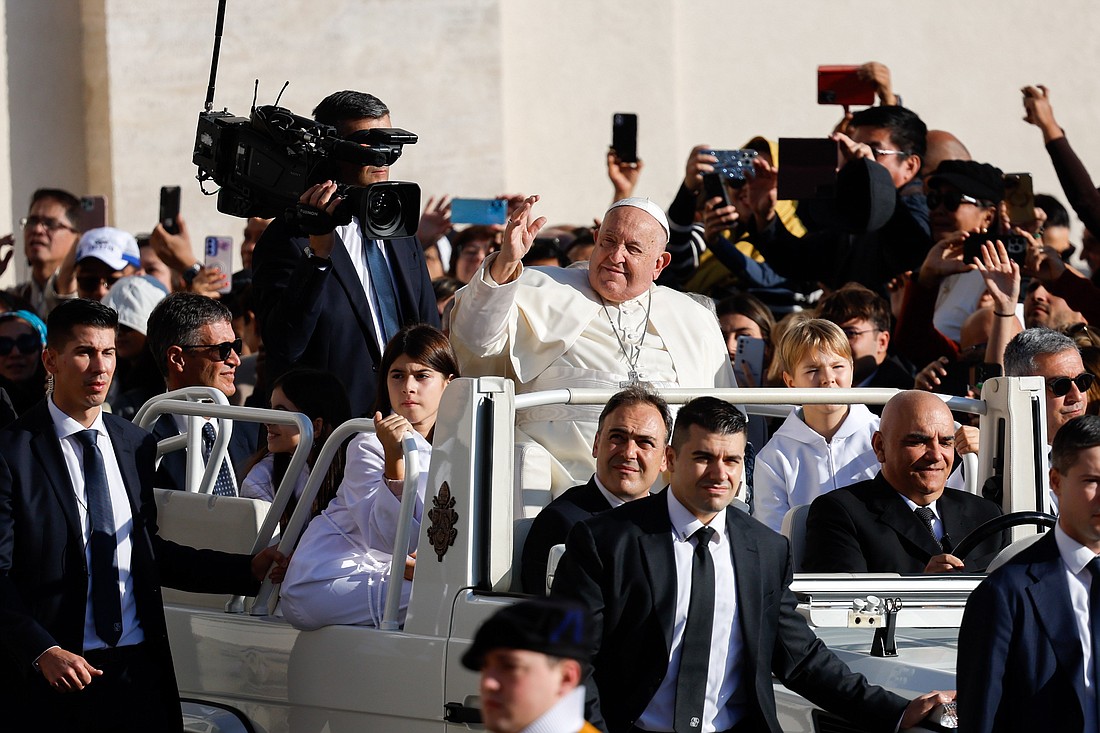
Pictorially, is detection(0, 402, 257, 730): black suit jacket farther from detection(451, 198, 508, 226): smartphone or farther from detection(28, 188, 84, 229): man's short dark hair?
detection(28, 188, 84, 229): man's short dark hair

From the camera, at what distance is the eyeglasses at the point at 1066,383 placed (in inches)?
260

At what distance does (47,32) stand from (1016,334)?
10769 millimetres

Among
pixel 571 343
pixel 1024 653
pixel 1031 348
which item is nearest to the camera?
pixel 1024 653

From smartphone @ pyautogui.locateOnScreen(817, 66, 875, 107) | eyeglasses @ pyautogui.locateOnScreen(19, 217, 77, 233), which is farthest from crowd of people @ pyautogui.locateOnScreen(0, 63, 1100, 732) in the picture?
eyeglasses @ pyautogui.locateOnScreen(19, 217, 77, 233)

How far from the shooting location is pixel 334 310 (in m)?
6.94

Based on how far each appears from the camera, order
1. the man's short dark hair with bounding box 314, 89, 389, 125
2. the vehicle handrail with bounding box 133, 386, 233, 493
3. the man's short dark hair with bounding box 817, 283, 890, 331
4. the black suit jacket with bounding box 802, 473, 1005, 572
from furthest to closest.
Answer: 1. the man's short dark hair with bounding box 817, 283, 890, 331
2. the man's short dark hair with bounding box 314, 89, 389, 125
3. the vehicle handrail with bounding box 133, 386, 233, 493
4. the black suit jacket with bounding box 802, 473, 1005, 572

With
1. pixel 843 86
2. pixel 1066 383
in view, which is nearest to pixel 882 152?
pixel 843 86

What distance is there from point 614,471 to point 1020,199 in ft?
11.9

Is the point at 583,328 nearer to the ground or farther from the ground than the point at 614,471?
farther from the ground

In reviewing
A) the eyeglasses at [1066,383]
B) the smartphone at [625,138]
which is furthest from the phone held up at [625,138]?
the eyeglasses at [1066,383]

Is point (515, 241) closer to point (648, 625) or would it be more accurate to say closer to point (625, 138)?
point (648, 625)

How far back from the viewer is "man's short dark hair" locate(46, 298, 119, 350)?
212 inches

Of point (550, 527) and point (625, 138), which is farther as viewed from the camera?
point (625, 138)

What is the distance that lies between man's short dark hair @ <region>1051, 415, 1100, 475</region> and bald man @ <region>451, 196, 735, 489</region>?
6.96ft
